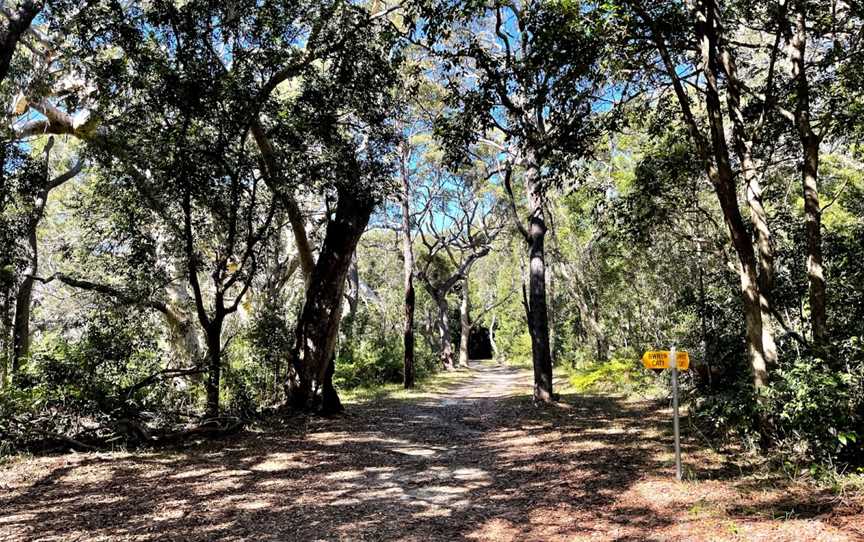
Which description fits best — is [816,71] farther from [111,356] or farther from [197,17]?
[111,356]

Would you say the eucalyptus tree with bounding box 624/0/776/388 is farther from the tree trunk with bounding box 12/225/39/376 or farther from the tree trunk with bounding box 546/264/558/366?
the tree trunk with bounding box 546/264/558/366

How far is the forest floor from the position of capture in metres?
4.58

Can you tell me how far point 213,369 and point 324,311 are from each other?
259cm

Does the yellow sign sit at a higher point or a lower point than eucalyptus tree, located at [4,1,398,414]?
lower

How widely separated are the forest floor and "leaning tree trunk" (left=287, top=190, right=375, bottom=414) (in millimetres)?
2086

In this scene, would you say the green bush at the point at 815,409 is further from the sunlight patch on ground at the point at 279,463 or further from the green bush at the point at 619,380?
the green bush at the point at 619,380

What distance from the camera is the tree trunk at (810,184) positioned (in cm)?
689

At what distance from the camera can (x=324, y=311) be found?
36.7ft

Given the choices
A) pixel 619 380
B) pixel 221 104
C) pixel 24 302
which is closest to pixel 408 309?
pixel 619 380

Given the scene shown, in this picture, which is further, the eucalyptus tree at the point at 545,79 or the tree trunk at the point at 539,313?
the tree trunk at the point at 539,313

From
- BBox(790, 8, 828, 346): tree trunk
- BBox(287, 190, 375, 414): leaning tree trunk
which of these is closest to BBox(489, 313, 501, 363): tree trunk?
BBox(287, 190, 375, 414): leaning tree trunk

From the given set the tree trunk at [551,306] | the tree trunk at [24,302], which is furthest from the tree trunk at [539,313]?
the tree trunk at [551,306]

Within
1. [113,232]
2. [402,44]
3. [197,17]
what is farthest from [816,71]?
[113,232]

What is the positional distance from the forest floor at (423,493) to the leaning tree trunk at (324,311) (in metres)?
2.09
